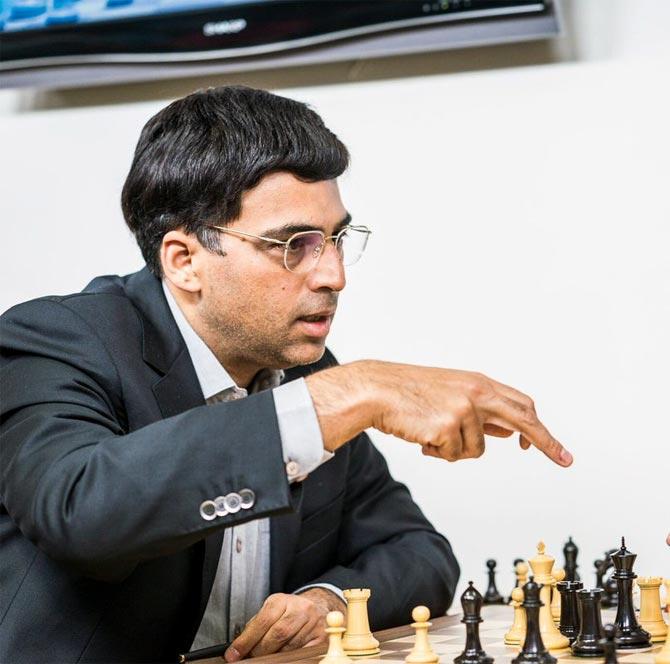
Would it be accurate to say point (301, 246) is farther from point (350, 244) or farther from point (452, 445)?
point (452, 445)

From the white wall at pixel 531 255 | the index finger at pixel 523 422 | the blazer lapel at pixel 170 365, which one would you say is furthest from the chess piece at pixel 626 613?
the white wall at pixel 531 255

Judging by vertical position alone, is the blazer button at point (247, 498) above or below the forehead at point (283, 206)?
below

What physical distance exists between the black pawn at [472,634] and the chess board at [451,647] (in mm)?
86

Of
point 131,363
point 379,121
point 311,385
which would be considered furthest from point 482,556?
point 311,385

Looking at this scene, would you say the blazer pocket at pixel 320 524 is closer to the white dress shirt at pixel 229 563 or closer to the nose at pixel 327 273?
the white dress shirt at pixel 229 563

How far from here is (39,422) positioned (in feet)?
5.06

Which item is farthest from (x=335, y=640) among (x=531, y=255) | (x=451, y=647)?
(x=531, y=255)

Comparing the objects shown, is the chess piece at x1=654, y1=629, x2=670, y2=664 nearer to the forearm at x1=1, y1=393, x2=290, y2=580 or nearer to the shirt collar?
the forearm at x1=1, y1=393, x2=290, y2=580

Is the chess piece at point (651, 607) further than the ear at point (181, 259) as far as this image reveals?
No

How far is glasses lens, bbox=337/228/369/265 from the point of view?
77.6 inches

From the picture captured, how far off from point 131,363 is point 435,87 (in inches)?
55.3

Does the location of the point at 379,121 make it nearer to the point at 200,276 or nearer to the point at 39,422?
the point at 200,276

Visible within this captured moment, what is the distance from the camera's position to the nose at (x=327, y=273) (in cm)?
189

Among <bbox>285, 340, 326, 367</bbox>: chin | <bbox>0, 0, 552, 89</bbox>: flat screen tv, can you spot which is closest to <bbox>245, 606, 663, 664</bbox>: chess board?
<bbox>285, 340, 326, 367</bbox>: chin
